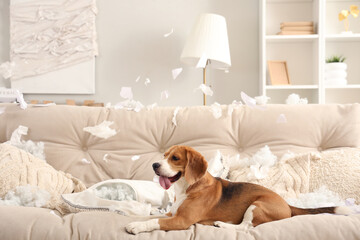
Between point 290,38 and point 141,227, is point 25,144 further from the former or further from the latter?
point 290,38

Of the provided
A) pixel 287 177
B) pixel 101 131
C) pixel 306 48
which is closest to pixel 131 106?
pixel 101 131

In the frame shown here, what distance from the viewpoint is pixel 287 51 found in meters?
2.87

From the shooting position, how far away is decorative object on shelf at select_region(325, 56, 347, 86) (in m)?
2.65

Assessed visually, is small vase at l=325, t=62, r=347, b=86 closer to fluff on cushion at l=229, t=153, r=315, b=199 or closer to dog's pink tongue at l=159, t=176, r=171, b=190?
fluff on cushion at l=229, t=153, r=315, b=199

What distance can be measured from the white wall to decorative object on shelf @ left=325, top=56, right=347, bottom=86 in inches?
19.9

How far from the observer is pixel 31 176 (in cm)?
139

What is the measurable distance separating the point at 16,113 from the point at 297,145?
1.19 m

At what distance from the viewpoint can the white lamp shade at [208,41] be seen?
97.2 inches

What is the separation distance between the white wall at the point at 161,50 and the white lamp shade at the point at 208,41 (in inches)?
15.2

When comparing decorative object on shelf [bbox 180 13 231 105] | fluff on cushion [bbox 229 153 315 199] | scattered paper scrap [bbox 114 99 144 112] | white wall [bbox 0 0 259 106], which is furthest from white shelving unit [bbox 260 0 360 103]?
fluff on cushion [bbox 229 153 315 199]

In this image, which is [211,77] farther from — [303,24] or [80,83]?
[80,83]

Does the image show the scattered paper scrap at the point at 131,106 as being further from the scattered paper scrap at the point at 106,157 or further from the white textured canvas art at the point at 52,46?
the white textured canvas art at the point at 52,46

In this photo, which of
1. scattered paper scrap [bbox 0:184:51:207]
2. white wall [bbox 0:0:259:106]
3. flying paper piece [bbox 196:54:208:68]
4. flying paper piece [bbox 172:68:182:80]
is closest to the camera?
scattered paper scrap [bbox 0:184:51:207]

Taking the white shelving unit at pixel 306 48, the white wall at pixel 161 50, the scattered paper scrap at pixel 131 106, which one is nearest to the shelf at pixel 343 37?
the white shelving unit at pixel 306 48
